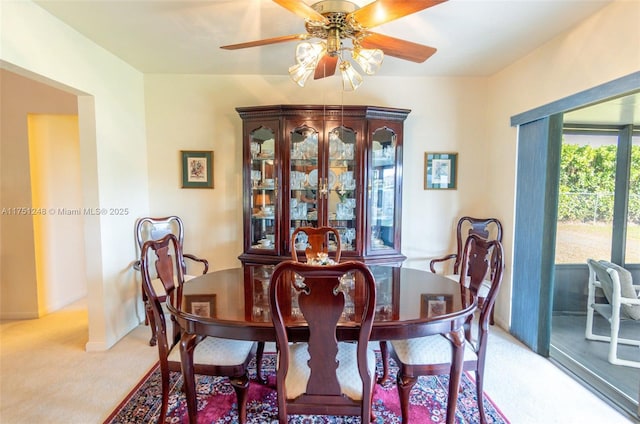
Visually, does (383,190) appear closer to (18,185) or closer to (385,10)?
(385,10)

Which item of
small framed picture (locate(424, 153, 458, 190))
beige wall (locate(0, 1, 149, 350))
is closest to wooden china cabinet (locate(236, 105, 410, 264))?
small framed picture (locate(424, 153, 458, 190))

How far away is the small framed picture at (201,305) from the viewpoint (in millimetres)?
1565

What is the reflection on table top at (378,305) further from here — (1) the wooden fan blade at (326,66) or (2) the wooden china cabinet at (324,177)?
(1) the wooden fan blade at (326,66)

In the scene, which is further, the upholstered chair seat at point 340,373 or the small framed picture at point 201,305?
the small framed picture at point 201,305

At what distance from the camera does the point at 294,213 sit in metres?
3.20

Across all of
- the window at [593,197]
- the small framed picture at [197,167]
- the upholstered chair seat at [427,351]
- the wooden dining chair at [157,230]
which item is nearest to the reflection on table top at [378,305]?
the upholstered chair seat at [427,351]

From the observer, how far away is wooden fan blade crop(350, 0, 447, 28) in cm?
143

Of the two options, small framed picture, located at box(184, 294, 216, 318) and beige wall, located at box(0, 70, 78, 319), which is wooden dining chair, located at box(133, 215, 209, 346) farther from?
small framed picture, located at box(184, 294, 216, 318)

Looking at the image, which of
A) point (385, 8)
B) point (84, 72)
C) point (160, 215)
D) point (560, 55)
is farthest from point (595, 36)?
point (160, 215)

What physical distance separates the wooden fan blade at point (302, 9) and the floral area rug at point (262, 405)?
2.17 meters

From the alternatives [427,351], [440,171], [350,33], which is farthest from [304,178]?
[427,351]

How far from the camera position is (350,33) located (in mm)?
1738

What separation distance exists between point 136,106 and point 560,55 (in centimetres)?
374

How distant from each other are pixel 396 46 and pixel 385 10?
40 centimetres
